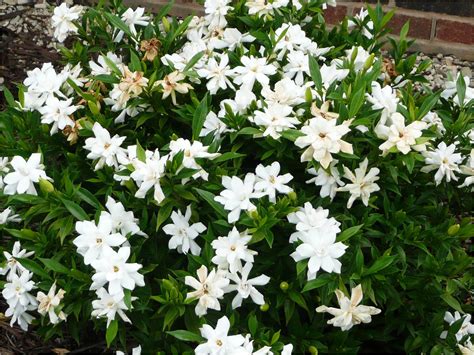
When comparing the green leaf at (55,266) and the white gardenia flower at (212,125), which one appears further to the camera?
the white gardenia flower at (212,125)

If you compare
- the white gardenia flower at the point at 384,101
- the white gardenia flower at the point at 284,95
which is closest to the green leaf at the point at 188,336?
the white gardenia flower at the point at 284,95

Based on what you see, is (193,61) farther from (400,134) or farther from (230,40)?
(400,134)

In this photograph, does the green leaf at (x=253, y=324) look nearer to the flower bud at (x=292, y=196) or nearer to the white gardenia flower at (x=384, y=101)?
the flower bud at (x=292, y=196)

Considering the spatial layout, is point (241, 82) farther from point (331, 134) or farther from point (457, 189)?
point (457, 189)

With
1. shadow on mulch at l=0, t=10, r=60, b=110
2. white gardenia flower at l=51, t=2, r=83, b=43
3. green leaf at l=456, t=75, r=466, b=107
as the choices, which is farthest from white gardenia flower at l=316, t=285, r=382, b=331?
shadow on mulch at l=0, t=10, r=60, b=110

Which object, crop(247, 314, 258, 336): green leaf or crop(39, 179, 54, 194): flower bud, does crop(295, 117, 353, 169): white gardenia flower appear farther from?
crop(39, 179, 54, 194): flower bud

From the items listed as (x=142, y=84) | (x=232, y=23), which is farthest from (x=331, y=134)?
(x=232, y=23)

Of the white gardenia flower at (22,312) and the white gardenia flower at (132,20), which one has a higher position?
the white gardenia flower at (132,20)
